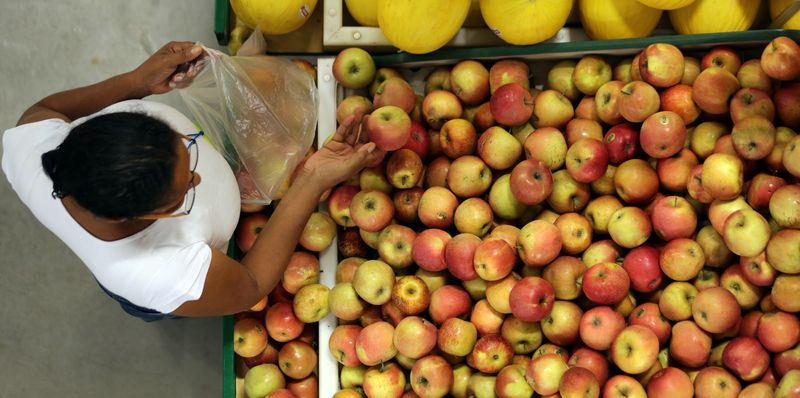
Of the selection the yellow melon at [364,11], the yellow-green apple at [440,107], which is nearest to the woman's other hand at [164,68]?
the yellow melon at [364,11]

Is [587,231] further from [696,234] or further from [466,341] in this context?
[466,341]

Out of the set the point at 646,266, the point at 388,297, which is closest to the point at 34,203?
the point at 388,297

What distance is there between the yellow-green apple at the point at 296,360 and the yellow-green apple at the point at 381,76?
0.83 m

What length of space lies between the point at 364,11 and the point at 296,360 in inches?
43.8

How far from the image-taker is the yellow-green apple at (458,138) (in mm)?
2180

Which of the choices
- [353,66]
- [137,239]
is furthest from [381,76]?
[137,239]

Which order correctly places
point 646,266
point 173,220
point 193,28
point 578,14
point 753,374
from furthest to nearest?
point 193,28
point 578,14
point 646,266
point 753,374
point 173,220

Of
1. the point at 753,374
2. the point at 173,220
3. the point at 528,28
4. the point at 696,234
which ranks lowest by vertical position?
the point at 753,374

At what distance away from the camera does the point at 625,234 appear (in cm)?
199

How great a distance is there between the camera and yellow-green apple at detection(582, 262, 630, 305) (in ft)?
6.31

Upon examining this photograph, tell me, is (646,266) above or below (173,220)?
below

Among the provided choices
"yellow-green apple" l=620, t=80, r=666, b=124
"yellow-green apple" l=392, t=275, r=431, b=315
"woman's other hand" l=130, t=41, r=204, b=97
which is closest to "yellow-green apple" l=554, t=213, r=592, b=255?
"yellow-green apple" l=620, t=80, r=666, b=124

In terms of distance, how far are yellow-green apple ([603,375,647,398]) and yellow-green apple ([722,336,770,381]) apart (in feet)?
0.77

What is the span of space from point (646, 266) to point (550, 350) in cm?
35
